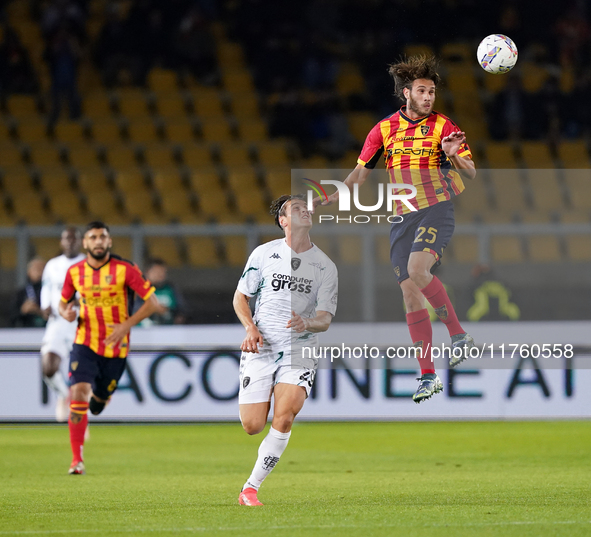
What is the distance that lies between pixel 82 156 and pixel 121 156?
585 mm

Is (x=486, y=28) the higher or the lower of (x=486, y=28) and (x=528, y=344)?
the higher

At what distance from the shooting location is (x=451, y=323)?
701cm

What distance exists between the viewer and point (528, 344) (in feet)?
24.5

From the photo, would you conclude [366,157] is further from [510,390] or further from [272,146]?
[272,146]

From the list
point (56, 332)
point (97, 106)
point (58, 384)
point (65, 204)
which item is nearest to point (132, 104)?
point (97, 106)

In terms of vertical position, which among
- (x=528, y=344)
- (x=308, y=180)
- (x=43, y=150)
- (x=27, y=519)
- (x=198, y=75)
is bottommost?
(x=27, y=519)

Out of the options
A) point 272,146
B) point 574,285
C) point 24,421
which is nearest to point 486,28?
point 272,146

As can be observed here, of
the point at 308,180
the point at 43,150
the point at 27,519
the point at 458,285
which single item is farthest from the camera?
the point at 43,150

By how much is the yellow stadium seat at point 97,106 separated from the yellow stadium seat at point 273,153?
2.65 m

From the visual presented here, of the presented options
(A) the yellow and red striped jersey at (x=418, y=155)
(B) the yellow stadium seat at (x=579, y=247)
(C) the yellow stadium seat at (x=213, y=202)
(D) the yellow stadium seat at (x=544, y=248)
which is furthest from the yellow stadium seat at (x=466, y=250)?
(C) the yellow stadium seat at (x=213, y=202)

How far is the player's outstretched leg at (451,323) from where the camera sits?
6.88m

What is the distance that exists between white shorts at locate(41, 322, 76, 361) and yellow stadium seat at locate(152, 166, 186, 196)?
4.94 m

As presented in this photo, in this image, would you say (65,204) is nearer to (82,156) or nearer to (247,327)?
(82,156)

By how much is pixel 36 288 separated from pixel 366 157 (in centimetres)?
659
